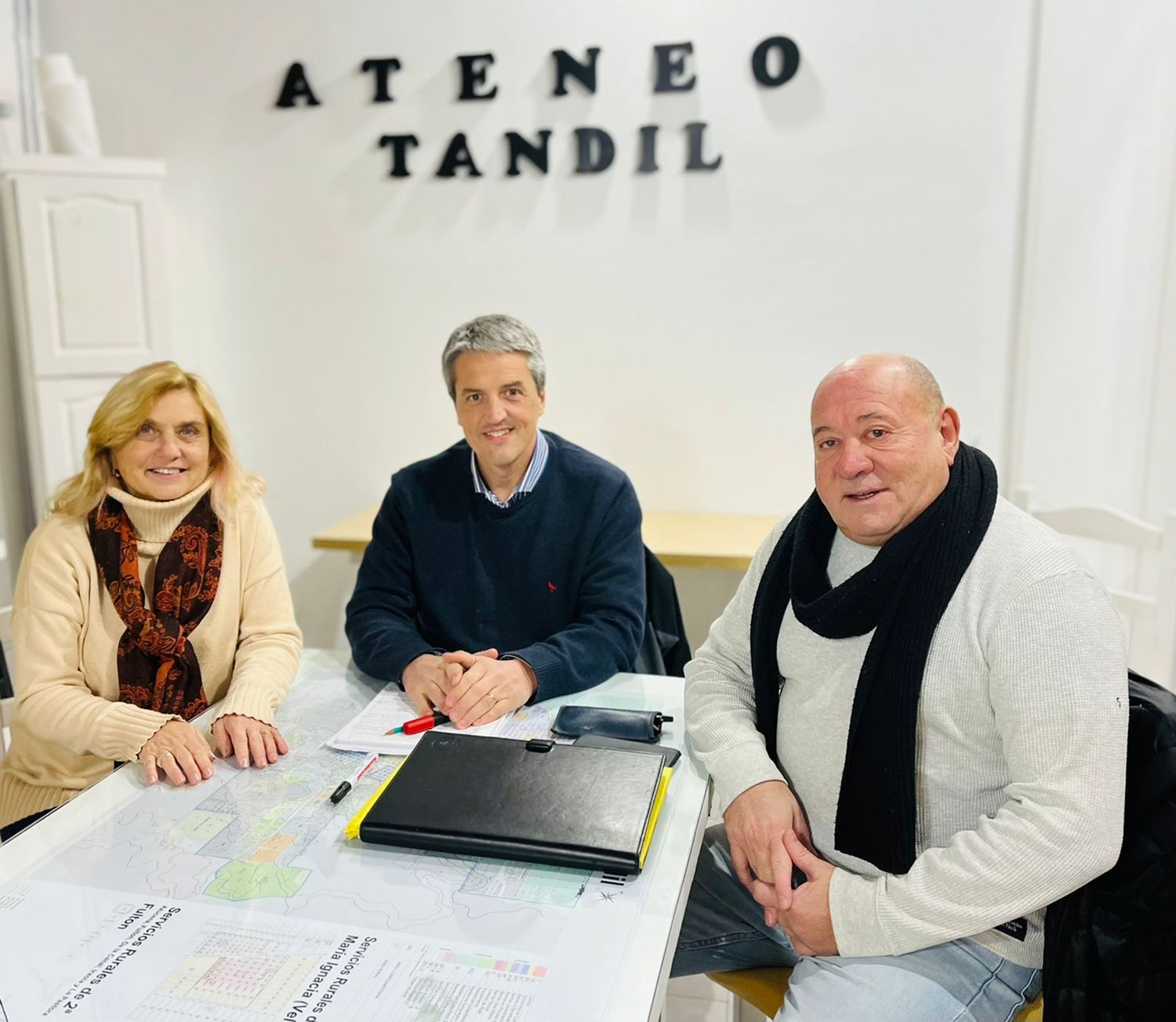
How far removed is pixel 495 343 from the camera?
75.0 inches

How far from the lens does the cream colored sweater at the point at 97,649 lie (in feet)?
5.00

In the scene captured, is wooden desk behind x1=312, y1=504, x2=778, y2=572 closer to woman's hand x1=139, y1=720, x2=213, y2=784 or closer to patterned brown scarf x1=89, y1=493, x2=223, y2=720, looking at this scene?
patterned brown scarf x1=89, y1=493, x2=223, y2=720

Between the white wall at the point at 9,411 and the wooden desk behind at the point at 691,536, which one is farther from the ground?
the white wall at the point at 9,411

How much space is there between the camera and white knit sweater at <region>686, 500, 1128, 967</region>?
3.69ft

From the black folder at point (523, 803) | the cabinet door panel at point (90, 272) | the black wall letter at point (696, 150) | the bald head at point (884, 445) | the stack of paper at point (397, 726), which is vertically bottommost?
the stack of paper at point (397, 726)

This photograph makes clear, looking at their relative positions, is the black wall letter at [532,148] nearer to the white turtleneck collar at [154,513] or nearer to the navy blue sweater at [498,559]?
the navy blue sweater at [498,559]

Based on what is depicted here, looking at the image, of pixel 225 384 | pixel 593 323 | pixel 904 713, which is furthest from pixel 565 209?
pixel 904 713

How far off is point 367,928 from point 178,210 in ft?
9.61

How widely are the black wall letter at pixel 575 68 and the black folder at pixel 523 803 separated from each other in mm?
2281

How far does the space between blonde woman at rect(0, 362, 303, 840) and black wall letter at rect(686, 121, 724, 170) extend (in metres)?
1.76

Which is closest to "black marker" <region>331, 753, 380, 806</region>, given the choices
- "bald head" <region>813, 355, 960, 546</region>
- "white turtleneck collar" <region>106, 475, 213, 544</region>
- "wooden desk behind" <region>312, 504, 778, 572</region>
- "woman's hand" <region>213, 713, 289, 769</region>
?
"woman's hand" <region>213, 713, 289, 769</region>

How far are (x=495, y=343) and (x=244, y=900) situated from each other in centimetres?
114

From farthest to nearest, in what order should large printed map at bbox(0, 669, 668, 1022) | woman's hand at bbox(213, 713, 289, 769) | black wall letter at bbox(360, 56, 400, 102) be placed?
black wall letter at bbox(360, 56, 400, 102) < woman's hand at bbox(213, 713, 289, 769) < large printed map at bbox(0, 669, 668, 1022)

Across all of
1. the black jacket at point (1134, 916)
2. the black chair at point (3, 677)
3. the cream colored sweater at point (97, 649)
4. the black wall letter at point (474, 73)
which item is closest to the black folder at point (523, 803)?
the cream colored sweater at point (97, 649)
